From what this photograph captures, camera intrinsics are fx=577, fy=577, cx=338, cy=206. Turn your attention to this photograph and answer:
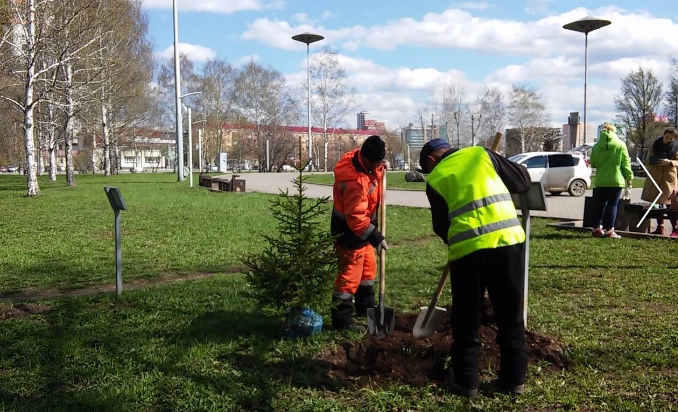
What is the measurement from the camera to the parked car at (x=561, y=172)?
21.7 metres

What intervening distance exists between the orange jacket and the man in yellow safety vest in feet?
2.91

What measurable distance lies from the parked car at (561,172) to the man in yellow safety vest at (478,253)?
755 inches

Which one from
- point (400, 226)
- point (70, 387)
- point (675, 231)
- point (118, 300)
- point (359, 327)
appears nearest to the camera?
point (70, 387)

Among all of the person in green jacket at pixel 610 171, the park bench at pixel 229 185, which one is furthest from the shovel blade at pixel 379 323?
the park bench at pixel 229 185

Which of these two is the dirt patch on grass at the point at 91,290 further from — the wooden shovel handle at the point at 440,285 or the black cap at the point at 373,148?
the wooden shovel handle at the point at 440,285

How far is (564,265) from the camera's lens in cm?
775

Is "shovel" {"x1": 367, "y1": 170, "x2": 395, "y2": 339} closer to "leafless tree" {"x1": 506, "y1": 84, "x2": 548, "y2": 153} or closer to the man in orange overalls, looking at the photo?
the man in orange overalls

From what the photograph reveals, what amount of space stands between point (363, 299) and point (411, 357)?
1086 millimetres

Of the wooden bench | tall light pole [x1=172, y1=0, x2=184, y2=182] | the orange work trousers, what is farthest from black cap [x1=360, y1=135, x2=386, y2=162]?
tall light pole [x1=172, y1=0, x2=184, y2=182]

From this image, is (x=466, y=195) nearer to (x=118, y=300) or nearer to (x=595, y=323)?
(x=595, y=323)

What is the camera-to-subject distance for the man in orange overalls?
14.6 feet

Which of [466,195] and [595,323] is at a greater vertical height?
[466,195]

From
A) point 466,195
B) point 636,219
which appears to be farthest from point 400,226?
point 466,195

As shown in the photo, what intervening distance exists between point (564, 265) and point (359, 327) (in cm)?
411
